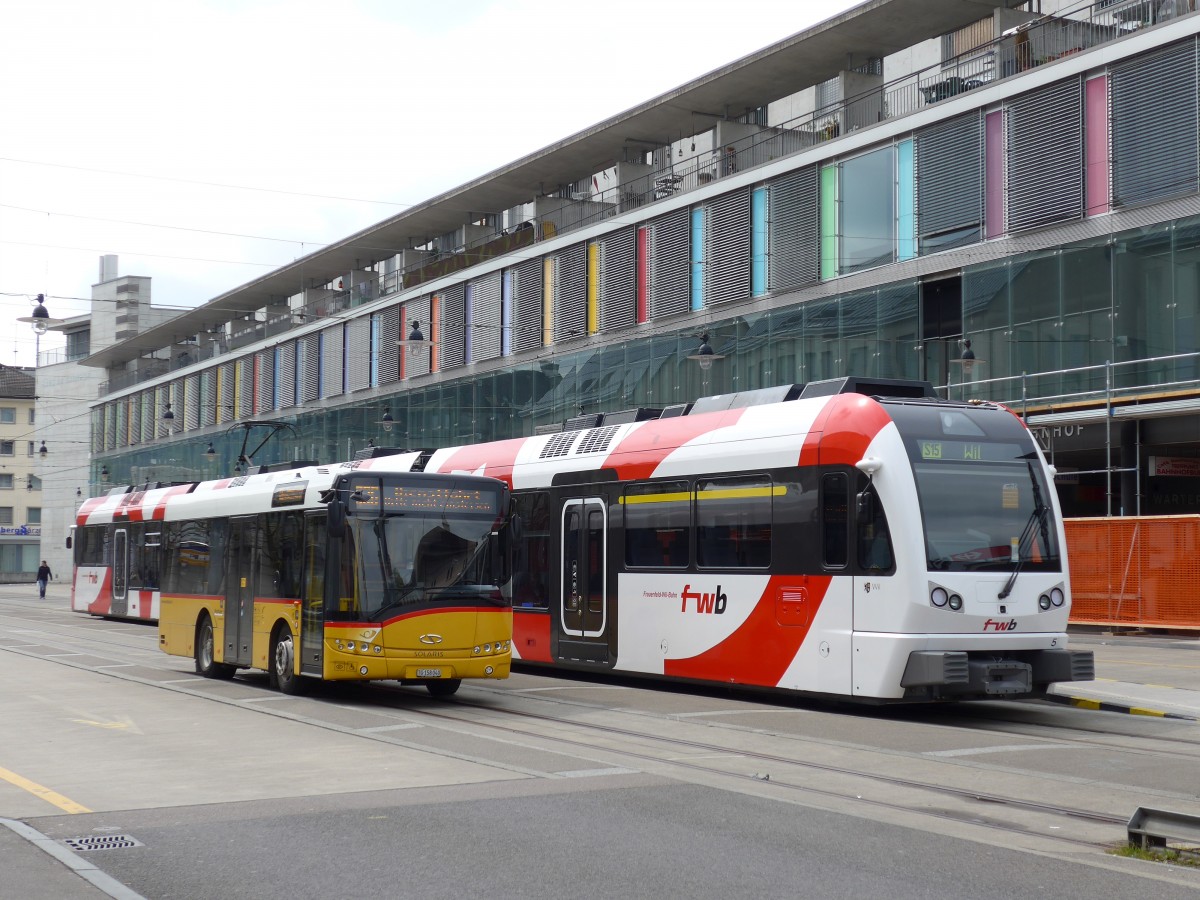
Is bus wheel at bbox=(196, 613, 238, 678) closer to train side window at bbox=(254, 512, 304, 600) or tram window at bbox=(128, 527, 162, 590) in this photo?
train side window at bbox=(254, 512, 304, 600)

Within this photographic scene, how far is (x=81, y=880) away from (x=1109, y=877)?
5.13m

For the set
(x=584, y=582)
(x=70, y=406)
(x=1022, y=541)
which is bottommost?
(x=584, y=582)

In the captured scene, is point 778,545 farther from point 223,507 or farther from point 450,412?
point 450,412

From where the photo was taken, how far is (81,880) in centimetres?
718

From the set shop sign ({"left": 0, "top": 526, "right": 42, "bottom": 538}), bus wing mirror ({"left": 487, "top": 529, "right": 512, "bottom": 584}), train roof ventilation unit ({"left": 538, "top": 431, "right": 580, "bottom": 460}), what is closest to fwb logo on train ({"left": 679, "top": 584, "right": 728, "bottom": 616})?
bus wing mirror ({"left": 487, "top": 529, "right": 512, "bottom": 584})

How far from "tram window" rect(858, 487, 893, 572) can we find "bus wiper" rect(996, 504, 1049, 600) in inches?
47.1

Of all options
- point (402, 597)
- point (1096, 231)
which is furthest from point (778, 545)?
point (1096, 231)

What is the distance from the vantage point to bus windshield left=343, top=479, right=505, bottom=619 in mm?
15836

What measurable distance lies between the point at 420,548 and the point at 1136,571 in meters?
15.6

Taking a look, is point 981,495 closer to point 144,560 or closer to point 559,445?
point 559,445

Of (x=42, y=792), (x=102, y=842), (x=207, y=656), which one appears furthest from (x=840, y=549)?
(x=207, y=656)

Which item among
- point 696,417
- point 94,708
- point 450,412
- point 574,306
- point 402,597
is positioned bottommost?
point 94,708

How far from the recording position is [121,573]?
122 ft

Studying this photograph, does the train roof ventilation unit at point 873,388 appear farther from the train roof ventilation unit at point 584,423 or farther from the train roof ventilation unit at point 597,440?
the train roof ventilation unit at point 584,423
